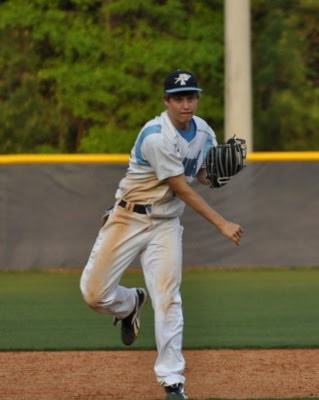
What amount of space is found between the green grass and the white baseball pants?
2084mm

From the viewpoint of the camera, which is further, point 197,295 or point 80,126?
point 80,126

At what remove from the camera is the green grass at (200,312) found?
29.5ft

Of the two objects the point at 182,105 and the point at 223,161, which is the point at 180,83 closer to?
the point at 182,105

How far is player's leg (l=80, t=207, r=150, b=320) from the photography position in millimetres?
6578

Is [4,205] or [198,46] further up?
[198,46]

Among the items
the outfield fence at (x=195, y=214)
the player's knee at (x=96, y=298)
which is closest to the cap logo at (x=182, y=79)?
the player's knee at (x=96, y=298)

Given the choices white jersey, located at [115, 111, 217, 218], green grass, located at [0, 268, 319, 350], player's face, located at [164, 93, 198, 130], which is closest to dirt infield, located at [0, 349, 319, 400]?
green grass, located at [0, 268, 319, 350]

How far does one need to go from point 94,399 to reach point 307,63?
519 inches

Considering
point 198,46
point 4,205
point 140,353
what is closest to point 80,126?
point 198,46

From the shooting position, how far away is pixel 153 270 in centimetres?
644

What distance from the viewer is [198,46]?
18375 millimetres

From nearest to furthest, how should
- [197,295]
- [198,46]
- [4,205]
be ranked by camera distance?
[197,295], [4,205], [198,46]

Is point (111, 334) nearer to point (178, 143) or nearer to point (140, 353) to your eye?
point (140, 353)

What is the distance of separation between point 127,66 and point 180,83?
1243cm
